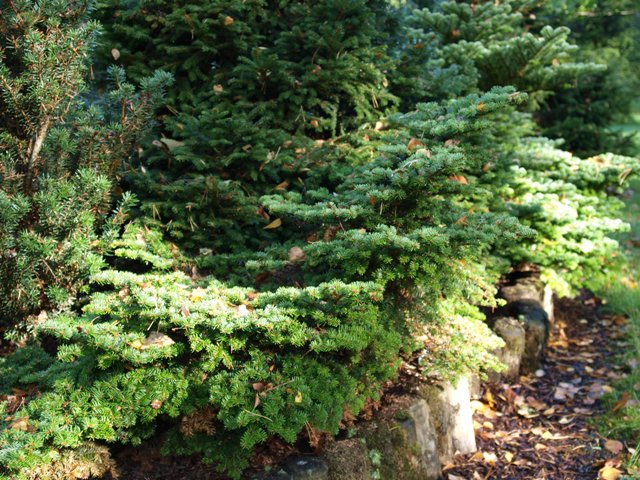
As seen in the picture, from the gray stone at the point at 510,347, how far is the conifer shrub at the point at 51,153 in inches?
106

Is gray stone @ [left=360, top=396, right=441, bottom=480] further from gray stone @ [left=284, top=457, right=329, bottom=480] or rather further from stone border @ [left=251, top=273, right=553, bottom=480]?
gray stone @ [left=284, top=457, right=329, bottom=480]

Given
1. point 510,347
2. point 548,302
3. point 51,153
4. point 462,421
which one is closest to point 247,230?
point 51,153

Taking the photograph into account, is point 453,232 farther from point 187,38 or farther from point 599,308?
point 599,308

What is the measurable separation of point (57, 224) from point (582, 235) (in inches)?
147

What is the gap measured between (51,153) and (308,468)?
6.22 feet

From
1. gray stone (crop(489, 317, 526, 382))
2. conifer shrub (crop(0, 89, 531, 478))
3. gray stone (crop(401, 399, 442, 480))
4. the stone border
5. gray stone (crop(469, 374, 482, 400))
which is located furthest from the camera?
gray stone (crop(489, 317, 526, 382))

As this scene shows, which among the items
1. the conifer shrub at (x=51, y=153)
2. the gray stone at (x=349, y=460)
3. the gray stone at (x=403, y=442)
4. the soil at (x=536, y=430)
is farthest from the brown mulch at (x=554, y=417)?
the conifer shrub at (x=51, y=153)

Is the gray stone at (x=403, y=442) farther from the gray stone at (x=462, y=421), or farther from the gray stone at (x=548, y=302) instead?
the gray stone at (x=548, y=302)

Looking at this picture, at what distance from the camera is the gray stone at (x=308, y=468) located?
93.1 inches

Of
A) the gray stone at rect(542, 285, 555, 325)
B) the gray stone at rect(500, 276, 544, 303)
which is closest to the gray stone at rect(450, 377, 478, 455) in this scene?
the gray stone at rect(500, 276, 544, 303)

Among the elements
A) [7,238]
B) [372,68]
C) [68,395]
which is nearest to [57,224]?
[7,238]

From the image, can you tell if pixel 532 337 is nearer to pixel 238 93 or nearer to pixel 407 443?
pixel 407 443

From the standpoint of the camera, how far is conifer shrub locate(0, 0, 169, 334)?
266cm

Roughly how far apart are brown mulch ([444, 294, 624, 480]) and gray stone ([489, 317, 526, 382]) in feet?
0.26
